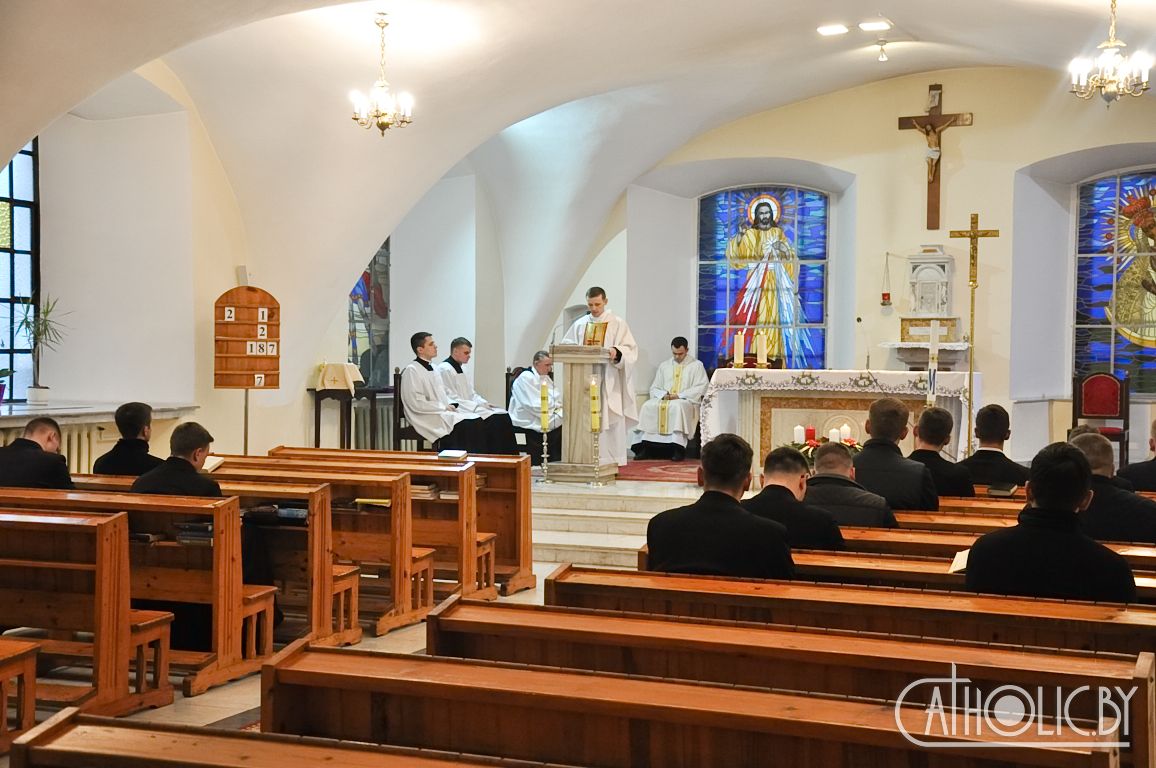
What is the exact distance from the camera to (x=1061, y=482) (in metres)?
3.26

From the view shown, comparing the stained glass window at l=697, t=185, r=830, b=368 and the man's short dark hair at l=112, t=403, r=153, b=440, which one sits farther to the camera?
the stained glass window at l=697, t=185, r=830, b=368

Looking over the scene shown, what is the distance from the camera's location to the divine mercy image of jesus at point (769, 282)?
1391 cm

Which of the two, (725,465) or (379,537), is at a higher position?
(725,465)

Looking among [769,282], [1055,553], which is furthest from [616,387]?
[1055,553]

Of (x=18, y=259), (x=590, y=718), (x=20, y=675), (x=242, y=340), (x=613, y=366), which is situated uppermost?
(x=18, y=259)

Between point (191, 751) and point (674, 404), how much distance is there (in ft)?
34.7

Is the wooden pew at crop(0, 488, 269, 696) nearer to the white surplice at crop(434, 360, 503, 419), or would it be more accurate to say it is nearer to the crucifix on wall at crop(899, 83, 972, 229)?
the white surplice at crop(434, 360, 503, 419)

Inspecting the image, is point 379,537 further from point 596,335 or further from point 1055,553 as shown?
point 596,335

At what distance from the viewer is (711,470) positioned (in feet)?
12.5

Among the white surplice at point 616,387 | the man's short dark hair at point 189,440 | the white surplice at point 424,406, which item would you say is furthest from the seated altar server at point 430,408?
the man's short dark hair at point 189,440

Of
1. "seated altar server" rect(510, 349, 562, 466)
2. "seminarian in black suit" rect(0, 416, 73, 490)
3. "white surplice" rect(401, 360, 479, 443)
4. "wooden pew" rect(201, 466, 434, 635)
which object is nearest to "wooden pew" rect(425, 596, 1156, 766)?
"wooden pew" rect(201, 466, 434, 635)

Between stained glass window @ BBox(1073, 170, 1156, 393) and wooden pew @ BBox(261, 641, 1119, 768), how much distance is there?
38.2 feet

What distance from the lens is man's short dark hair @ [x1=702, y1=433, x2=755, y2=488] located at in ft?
12.4

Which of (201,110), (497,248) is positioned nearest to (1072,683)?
(201,110)
